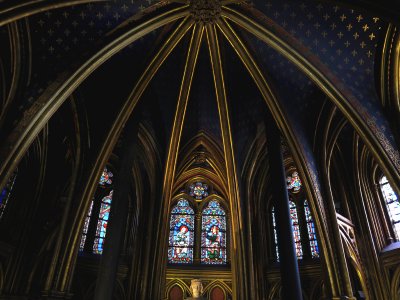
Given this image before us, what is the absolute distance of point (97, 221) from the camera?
1380 cm

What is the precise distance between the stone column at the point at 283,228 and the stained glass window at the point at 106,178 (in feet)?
25.3

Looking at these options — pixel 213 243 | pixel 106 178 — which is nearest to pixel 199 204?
pixel 213 243

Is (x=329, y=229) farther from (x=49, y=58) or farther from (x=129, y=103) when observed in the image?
(x=49, y=58)

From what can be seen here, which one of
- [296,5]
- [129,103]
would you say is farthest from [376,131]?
[129,103]

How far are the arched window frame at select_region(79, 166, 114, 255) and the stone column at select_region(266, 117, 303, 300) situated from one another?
657 centimetres

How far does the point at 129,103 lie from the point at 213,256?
7.76 meters

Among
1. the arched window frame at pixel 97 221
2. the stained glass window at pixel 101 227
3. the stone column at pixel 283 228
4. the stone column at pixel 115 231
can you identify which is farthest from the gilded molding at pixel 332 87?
the stained glass window at pixel 101 227

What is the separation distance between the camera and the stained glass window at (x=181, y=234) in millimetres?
14715

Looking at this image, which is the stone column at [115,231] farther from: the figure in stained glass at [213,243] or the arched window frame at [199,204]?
the figure in stained glass at [213,243]

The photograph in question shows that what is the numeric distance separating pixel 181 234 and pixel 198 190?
7.67 ft

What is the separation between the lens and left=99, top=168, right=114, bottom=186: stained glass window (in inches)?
575

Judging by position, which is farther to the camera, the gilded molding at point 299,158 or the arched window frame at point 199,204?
the arched window frame at point 199,204

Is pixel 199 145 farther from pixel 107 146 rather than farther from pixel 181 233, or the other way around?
pixel 107 146

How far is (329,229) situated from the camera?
10.1m
